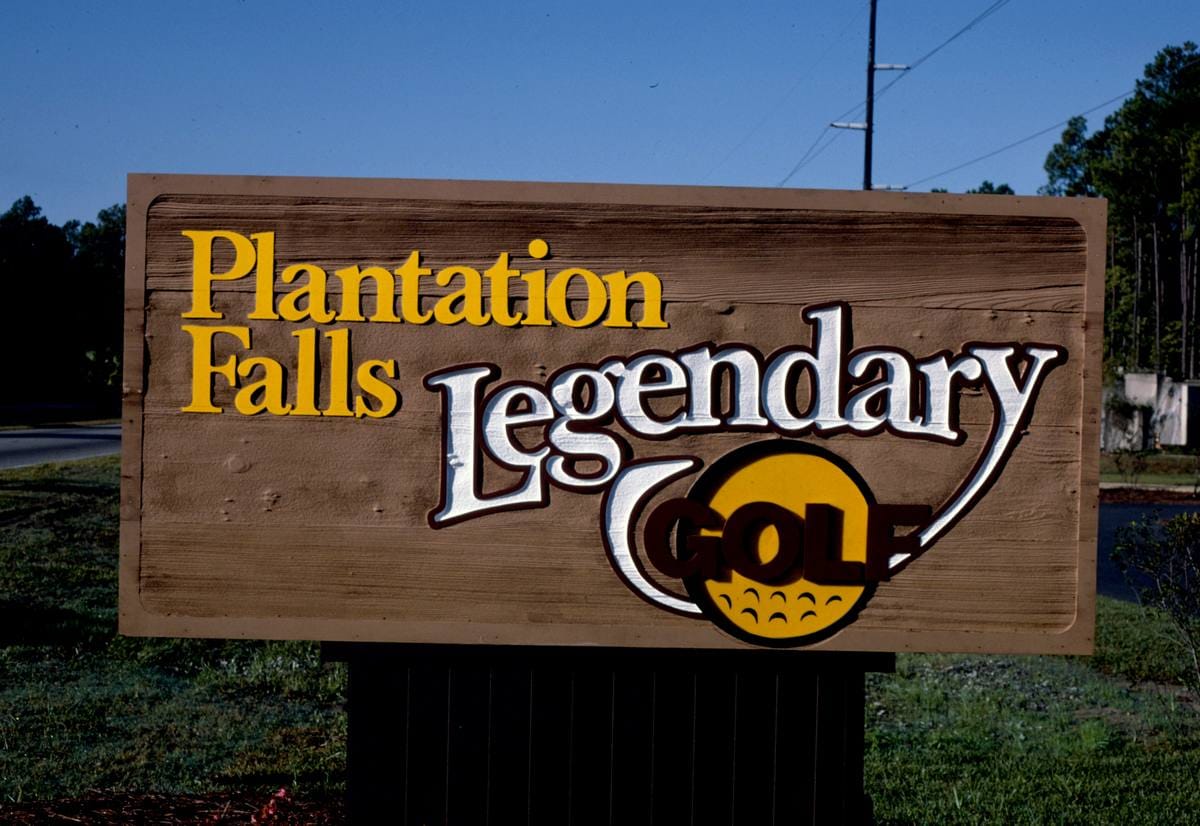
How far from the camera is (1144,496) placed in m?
23.0

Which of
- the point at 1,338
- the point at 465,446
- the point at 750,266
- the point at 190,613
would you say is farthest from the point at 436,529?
the point at 1,338

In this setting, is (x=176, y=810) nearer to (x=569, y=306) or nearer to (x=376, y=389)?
(x=376, y=389)

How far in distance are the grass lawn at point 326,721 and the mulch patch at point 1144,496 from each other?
12.3 meters

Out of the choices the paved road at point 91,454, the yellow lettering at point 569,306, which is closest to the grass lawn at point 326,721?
the yellow lettering at point 569,306

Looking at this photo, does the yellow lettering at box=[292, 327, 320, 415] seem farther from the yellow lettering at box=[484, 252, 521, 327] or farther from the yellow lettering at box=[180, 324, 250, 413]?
the yellow lettering at box=[484, 252, 521, 327]

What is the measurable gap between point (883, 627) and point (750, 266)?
122 centimetres

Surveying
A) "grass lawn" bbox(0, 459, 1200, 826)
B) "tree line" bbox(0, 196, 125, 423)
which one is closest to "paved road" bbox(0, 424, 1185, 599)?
"grass lawn" bbox(0, 459, 1200, 826)

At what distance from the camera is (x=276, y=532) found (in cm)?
369

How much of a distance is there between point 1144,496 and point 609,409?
874 inches

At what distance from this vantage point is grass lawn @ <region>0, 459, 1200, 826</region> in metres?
6.11

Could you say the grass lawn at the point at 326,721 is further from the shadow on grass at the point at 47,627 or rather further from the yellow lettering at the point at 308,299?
the yellow lettering at the point at 308,299

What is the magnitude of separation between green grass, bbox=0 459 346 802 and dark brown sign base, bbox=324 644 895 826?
88.0 inches

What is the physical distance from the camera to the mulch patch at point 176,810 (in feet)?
17.2

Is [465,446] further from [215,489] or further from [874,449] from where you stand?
[874,449]
